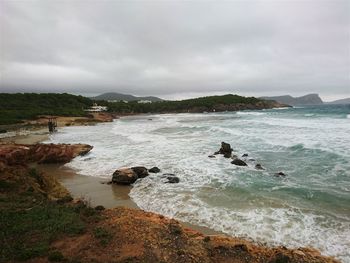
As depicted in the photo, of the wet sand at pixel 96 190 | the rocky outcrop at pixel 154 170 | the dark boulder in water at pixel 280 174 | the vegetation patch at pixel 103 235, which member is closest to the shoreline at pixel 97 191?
the wet sand at pixel 96 190

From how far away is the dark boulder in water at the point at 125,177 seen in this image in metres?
17.1

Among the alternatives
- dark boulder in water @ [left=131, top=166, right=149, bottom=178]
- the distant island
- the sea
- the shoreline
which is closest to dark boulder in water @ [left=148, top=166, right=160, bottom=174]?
the sea

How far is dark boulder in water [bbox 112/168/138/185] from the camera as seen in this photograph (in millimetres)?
17141

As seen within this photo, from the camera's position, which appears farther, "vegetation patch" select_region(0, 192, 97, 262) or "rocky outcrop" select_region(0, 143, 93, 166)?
"rocky outcrop" select_region(0, 143, 93, 166)

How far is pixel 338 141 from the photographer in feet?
94.3

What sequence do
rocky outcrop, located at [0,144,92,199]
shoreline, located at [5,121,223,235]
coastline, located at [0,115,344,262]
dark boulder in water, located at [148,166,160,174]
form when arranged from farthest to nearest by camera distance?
dark boulder in water, located at [148,166,160,174]
shoreline, located at [5,121,223,235]
rocky outcrop, located at [0,144,92,199]
coastline, located at [0,115,344,262]

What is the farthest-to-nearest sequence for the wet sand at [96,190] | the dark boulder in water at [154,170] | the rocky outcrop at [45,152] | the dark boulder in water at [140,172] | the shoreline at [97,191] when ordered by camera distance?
the rocky outcrop at [45,152] → the dark boulder in water at [154,170] → the dark boulder in water at [140,172] → the wet sand at [96,190] → the shoreline at [97,191]

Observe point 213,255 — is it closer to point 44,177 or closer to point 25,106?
point 44,177

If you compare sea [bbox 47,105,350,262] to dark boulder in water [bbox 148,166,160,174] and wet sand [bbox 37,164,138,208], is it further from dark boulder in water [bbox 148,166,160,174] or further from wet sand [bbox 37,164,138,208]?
wet sand [bbox 37,164,138,208]

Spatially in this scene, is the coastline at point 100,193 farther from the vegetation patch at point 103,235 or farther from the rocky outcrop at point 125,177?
the vegetation patch at point 103,235

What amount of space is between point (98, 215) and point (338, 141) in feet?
85.7

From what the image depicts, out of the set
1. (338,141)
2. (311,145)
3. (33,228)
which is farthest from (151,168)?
(338,141)

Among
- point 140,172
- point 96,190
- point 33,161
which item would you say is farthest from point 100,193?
point 33,161

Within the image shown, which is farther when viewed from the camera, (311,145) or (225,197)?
(311,145)
